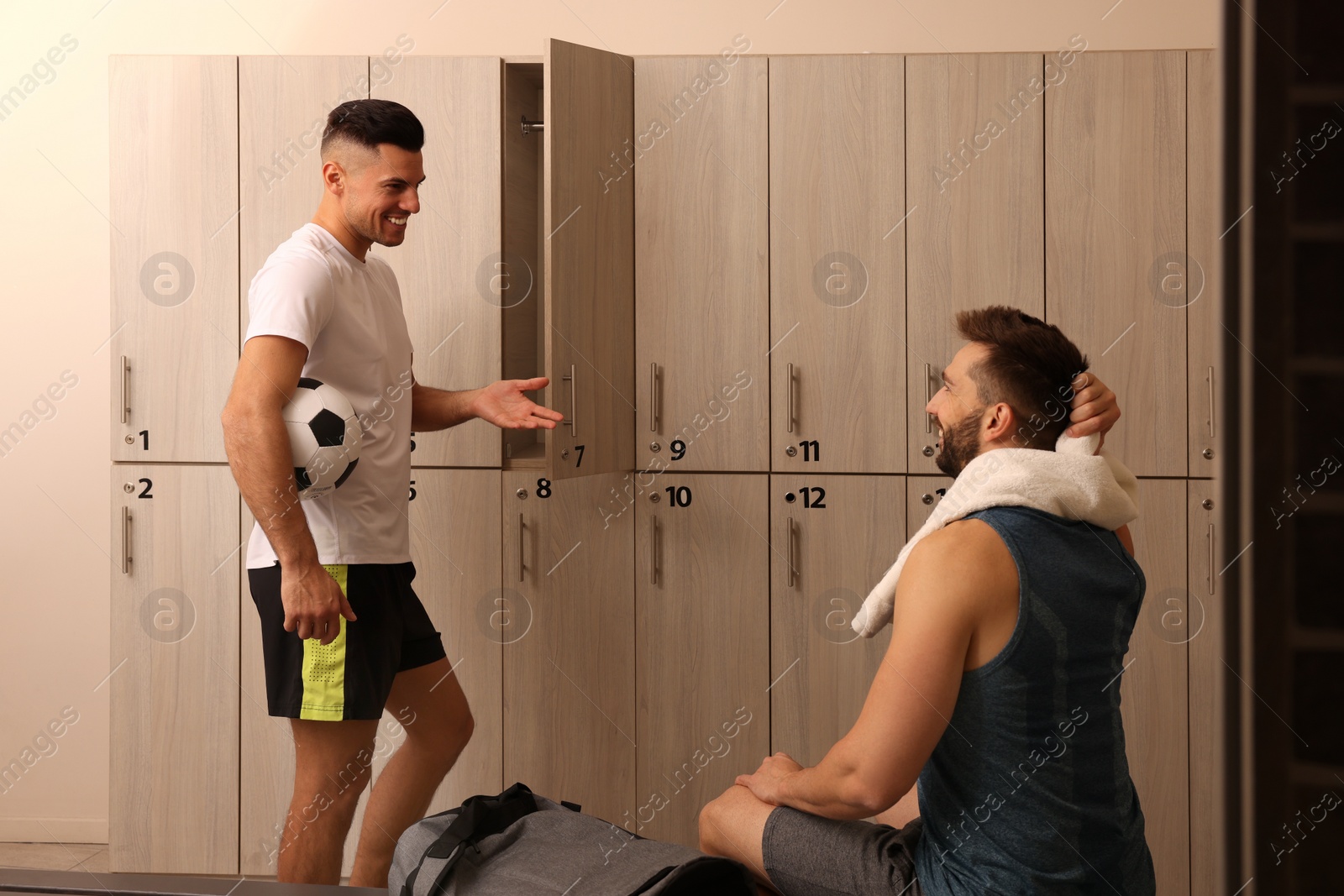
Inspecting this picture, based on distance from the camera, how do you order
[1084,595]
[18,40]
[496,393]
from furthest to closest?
1. [18,40]
2. [496,393]
3. [1084,595]

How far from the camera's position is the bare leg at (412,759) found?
2164mm

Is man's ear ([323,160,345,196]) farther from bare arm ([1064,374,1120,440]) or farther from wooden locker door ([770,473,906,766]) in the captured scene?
bare arm ([1064,374,1120,440])

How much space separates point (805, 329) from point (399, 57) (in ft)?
4.47

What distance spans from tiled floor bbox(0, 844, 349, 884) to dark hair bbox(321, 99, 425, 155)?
7.69 feet

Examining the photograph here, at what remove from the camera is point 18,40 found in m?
3.21

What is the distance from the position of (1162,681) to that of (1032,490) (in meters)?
1.69

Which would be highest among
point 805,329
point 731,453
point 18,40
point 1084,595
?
point 18,40

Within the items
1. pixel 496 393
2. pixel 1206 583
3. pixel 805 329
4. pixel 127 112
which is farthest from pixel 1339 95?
pixel 127 112

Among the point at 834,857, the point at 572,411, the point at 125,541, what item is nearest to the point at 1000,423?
the point at 834,857

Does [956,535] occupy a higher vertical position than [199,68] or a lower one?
lower

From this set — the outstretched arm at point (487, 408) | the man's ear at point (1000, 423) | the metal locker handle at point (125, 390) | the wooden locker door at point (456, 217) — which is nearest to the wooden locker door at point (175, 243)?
the metal locker handle at point (125, 390)

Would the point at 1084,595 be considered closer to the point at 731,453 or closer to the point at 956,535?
the point at 956,535

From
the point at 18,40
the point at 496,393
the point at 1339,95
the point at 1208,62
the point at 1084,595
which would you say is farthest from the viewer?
the point at 18,40

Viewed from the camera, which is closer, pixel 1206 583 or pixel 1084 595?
pixel 1084 595
